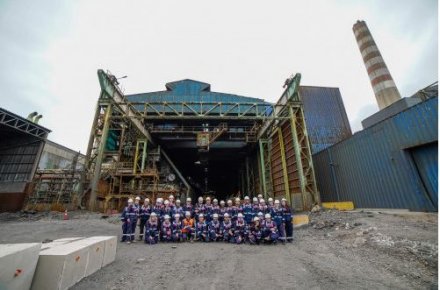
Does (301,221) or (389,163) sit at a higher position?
(389,163)

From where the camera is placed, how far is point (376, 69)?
28.0 meters

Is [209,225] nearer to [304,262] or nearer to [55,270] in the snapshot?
[304,262]

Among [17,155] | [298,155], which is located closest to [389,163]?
[298,155]

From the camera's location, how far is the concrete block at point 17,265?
2.51m

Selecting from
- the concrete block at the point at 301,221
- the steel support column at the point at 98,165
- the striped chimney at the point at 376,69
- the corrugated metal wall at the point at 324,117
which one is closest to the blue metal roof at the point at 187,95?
the corrugated metal wall at the point at 324,117

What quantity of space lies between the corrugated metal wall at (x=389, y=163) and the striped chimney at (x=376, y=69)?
67.8 ft

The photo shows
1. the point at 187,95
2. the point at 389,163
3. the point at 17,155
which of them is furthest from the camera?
the point at 187,95

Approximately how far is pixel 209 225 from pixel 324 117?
21.7 m

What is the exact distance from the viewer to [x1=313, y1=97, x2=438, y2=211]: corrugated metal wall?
314 inches

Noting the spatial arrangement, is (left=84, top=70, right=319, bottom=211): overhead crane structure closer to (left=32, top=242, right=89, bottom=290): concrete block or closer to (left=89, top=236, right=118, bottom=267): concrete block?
(left=89, top=236, right=118, bottom=267): concrete block

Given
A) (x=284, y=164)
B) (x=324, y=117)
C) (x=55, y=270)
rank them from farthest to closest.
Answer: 1. (x=324, y=117)
2. (x=284, y=164)
3. (x=55, y=270)

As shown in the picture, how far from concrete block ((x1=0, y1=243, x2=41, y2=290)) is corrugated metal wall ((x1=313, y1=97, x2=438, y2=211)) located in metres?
11.6

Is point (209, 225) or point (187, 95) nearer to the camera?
point (209, 225)

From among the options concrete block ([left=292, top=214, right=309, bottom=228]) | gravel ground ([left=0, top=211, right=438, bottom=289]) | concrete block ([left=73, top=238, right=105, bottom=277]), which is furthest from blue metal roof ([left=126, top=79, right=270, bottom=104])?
concrete block ([left=73, top=238, right=105, bottom=277])
